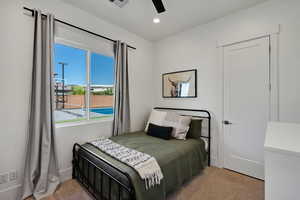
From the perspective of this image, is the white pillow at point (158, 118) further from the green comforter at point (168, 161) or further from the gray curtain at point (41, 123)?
Answer: the gray curtain at point (41, 123)

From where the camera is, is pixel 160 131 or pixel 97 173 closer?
pixel 97 173

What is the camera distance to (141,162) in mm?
1543

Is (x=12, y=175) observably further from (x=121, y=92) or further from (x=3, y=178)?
(x=121, y=92)

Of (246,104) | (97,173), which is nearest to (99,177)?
(97,173)

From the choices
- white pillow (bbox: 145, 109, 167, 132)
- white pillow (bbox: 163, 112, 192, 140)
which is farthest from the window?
white pillow (bbox: 163, 112, 192, 140)

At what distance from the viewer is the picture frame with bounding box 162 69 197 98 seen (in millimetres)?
2939

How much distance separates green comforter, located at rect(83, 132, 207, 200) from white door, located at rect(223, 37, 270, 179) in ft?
1.77

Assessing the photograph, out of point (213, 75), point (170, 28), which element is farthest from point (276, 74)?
point (170, 28)

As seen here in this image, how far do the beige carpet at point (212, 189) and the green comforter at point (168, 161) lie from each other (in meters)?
0.13

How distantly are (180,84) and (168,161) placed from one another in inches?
70.9

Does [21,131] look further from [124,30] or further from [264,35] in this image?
[264,35]

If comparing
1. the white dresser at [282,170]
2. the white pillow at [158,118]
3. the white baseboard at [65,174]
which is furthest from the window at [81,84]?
the white dresser at [282,170]

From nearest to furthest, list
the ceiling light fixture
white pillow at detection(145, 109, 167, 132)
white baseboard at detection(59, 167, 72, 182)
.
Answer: white baseboard at detection(59, 167, 72, 182) → the ceiling light fixture → white pillow at detection(145, 109, 167, 132)

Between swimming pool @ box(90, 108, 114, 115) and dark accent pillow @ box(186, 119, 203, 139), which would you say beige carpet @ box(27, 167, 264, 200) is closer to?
dark accent pillow @ box(186, 119, 203, 139)
